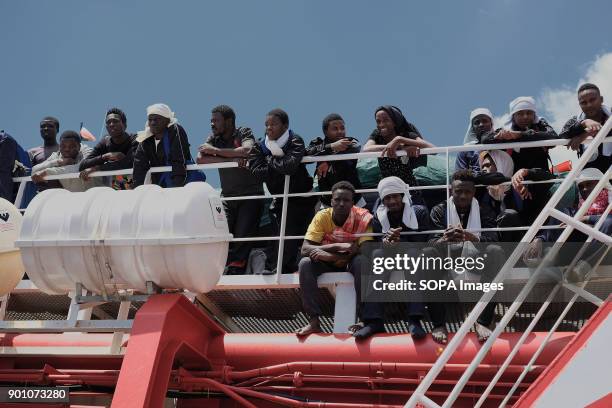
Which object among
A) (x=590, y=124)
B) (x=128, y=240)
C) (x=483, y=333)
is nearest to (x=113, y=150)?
(x=128, y=240)

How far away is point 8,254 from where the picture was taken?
21.4 feet

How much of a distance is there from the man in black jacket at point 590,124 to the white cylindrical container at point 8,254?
5.16 meters

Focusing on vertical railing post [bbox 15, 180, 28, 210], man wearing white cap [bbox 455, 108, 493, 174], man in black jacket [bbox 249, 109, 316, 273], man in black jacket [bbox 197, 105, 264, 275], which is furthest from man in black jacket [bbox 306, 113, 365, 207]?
vertical railing post [bbox 15, 180, 28, 210]

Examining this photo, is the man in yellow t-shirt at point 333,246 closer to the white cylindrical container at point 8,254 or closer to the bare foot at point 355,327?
the bare foot at point 355,327

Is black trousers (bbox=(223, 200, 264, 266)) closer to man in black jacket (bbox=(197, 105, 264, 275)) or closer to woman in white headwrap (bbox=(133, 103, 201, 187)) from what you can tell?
man in black jacket (bbox=(197, 105, 264, 275))

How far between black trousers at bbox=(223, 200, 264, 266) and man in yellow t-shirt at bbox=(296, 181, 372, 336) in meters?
1.03

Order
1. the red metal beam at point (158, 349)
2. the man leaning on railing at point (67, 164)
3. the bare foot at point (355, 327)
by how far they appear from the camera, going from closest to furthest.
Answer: the red metal beam at point (158, 349), the bare foot at point (355, 327), the man leaning on railing at point (67, 164)

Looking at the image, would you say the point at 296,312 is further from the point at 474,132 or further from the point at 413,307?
the point at 474,132

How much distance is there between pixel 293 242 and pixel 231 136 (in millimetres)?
1646

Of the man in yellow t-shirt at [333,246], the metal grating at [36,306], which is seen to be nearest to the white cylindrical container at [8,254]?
the metal grating at [36,306]

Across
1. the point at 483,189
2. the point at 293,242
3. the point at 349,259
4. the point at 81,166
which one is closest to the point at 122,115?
the point at 81,166

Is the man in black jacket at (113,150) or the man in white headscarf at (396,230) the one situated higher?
the man in black jacket at (113,150)

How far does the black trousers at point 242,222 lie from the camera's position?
7.14 m

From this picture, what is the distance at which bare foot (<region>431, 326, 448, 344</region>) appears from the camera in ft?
18.0
